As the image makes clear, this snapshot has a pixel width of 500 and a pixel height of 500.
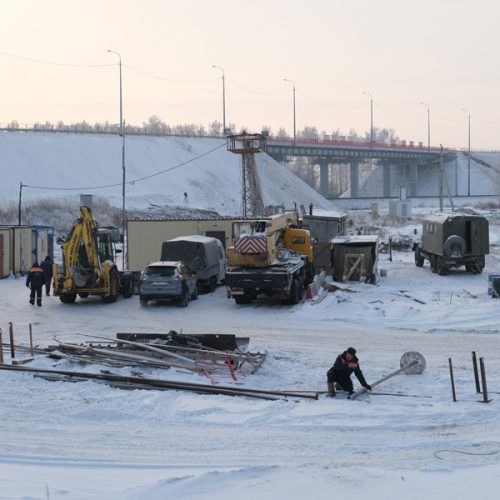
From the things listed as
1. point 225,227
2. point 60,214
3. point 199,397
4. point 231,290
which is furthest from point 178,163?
point 199,397

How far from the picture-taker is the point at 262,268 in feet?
87.6

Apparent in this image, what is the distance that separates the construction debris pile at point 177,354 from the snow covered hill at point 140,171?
5472cm

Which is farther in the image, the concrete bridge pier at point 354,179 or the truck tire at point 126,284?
the concrete bridge pier at point 354,179

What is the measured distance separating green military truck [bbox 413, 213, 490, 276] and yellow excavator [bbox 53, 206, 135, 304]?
15.0 metres

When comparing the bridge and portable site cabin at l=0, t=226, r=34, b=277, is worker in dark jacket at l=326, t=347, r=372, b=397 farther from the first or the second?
the bridge

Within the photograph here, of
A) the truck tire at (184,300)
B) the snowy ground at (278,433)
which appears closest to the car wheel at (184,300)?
the truck tire at (184,300)

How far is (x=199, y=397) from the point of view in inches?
549

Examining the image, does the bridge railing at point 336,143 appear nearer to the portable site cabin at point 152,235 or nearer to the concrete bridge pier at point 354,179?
the concrete bridge pier at point 354,179

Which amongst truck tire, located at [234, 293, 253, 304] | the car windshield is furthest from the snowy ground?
the car windshield

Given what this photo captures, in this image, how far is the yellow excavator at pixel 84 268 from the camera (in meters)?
27.1

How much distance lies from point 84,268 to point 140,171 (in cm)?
5961

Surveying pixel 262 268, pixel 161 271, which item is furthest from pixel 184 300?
pixel 262 268

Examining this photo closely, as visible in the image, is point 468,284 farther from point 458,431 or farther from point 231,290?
point 458,431

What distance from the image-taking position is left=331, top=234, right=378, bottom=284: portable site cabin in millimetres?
30484
